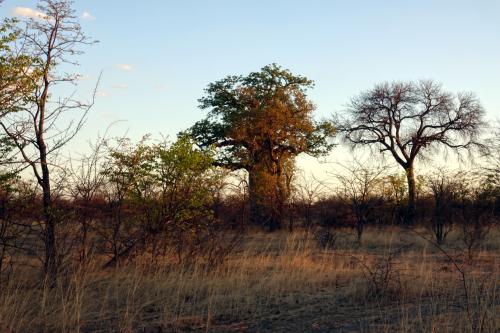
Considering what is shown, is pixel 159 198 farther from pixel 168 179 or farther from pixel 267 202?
pixel 267 202

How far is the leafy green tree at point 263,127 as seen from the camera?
25781 mm

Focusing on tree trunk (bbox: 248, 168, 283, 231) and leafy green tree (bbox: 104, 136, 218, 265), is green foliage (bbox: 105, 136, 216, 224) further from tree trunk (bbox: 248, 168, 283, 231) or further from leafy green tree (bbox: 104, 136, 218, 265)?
tree trunk (bbox: 248, 168, 283, 231)

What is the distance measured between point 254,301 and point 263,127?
19.1 meters

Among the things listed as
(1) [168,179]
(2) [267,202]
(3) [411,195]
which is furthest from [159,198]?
(3) [411,195]

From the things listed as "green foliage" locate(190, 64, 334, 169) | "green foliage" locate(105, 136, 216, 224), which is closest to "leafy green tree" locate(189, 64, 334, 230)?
"green foliage" locate(190, 64, 334, 169)

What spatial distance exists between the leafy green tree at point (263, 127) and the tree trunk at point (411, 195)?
514cm

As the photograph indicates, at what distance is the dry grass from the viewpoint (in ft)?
18.6

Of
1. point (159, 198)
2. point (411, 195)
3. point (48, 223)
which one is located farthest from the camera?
point (411, 195)

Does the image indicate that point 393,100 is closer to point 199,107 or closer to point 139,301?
point 199,107

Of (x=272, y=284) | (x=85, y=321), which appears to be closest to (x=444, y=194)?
(x=272, y=284)

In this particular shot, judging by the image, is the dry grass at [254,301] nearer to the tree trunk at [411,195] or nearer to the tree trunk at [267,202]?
the tree trunk at [267,202]

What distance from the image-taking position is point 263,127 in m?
25.8

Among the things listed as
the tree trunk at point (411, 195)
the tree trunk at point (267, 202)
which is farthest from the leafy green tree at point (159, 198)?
the tree trunk at point (411, 195)

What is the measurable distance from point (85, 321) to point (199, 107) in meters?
23.5
